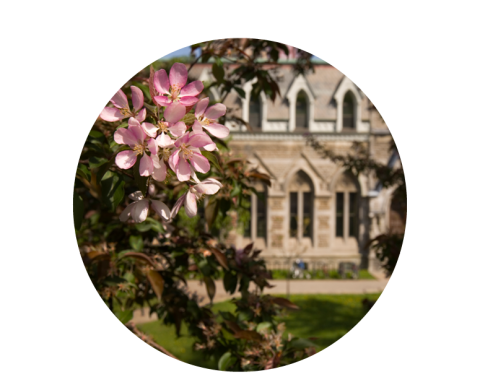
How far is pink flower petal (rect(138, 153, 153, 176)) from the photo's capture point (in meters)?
0.94

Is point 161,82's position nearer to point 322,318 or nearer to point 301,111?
point 322,318

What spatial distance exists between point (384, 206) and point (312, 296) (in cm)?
209

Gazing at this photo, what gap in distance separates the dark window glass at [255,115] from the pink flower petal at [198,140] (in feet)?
14.1

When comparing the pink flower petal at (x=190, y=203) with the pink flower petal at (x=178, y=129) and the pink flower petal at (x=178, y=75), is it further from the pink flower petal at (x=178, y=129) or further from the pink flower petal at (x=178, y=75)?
the pink flower petal at (x=178, y=75)

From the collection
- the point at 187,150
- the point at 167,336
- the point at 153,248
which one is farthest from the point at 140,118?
the point at 167,336

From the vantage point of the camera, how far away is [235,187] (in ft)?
5.32

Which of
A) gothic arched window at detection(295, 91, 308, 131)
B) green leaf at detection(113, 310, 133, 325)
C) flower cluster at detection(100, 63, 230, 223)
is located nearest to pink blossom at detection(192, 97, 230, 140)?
flower cluster at detection(100, 63, 230, 223)

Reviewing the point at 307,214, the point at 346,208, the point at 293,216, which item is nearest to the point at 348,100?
the point at 346,208

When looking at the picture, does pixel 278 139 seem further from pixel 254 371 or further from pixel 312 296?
pixel 254 371

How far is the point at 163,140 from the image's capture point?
0.93 m

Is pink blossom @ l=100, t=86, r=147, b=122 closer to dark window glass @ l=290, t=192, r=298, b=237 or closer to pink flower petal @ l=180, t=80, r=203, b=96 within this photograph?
pink flower petal @ l=180, t=80, r=203, b=96

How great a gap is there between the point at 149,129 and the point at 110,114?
18cm

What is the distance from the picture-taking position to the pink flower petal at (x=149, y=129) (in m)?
0.93

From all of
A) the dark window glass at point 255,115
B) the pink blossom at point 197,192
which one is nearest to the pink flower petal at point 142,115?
the pink blossom at point 197,192
